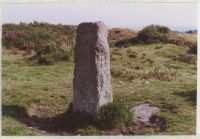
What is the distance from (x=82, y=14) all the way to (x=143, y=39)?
2.24 m

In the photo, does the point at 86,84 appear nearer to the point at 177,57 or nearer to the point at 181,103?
the point at 181,103

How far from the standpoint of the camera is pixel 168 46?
465 inches

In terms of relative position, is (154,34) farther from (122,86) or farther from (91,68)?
(91,68)

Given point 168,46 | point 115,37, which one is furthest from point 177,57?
point 115,37

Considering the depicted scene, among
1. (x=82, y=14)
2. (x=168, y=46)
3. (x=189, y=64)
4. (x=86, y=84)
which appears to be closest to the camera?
(x=86, y=84)

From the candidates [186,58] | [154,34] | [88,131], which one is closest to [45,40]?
[154,34]

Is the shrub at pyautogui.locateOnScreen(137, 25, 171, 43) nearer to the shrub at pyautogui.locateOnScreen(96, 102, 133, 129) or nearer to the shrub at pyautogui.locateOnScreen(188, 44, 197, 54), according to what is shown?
the shrub at pyautogui.locateOnScreen(188, 44, 197, 54)

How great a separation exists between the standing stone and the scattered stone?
2.50 ft

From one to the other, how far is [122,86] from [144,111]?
0.94 m

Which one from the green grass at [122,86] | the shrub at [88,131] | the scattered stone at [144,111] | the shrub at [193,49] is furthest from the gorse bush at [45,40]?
the shrub at [193,49]

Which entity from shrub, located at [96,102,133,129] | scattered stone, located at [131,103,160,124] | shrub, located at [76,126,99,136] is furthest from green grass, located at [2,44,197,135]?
shrub, located at [96,102,133,129]

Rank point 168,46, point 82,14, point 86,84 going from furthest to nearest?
point 168,46 → point 82,14 → point 86,84

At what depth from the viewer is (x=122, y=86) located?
1084cm

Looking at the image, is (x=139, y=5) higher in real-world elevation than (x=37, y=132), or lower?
higher
